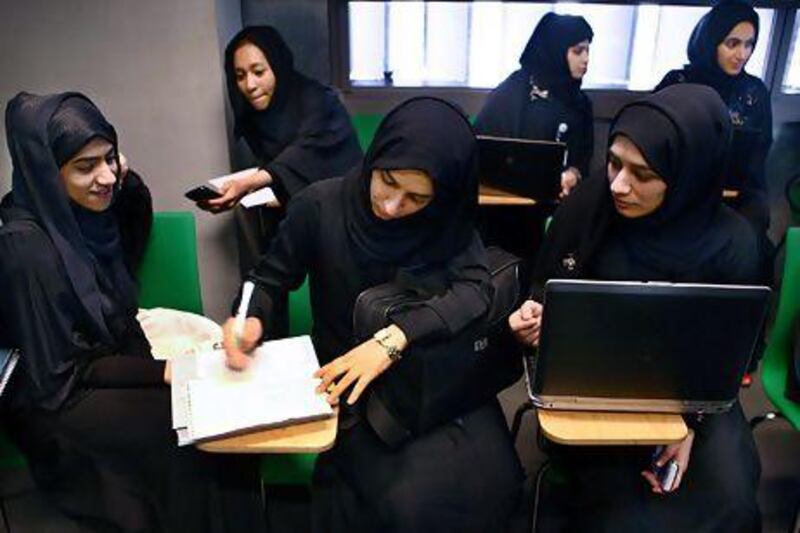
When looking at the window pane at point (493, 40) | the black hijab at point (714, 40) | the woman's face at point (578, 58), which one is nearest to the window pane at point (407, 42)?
the window pane at point (493, 40)

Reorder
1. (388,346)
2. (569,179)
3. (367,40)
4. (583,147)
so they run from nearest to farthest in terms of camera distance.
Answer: (388,346) → (569,179) → (583,147) → (367,40)

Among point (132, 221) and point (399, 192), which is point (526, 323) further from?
point (132, 221)

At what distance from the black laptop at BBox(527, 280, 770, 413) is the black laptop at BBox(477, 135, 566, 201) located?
130 cm

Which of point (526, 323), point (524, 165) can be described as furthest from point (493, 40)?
point (526, 323)

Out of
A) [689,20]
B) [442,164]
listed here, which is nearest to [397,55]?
[689,20]

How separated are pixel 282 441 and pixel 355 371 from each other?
0.19 metres

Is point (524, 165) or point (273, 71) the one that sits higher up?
point (273, 71)

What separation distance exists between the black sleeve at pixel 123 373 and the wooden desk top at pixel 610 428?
80 cm

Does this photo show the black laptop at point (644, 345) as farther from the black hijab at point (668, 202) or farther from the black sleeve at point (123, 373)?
the black sleeve at point (123, 373)

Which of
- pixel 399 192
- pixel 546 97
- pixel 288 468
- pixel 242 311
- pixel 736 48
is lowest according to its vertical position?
pixel 288 468

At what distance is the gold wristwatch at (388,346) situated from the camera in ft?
4.43

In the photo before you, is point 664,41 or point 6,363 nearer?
point 6,363

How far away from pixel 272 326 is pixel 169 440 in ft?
1.14

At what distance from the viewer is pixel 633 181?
152 cm
